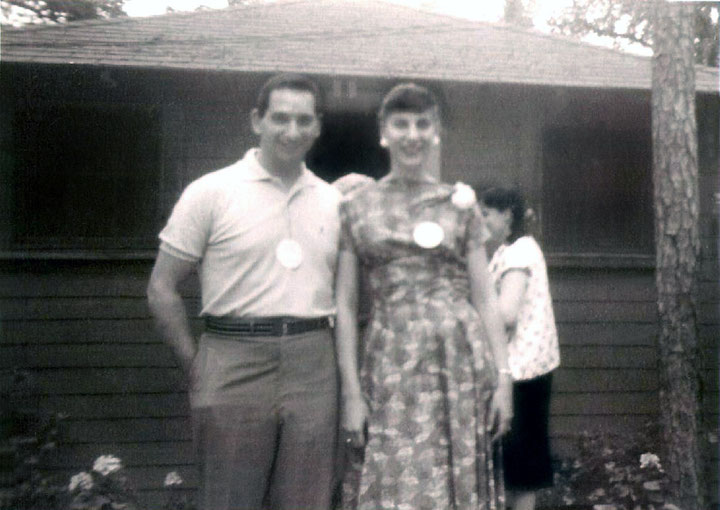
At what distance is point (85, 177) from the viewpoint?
5.18 meters

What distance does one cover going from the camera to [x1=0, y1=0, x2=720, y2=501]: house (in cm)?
499

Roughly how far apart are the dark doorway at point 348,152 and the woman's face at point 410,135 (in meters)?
3.20

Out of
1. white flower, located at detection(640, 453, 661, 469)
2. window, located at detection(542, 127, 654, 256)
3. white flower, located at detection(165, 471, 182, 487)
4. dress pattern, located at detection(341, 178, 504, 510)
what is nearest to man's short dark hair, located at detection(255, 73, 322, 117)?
dress pattern, located at detection(341, 178, 504, 510)

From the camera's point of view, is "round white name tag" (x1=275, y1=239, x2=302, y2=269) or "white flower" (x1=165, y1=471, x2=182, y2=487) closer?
"round white name tag" (x1=275, y1=239, x2=302, y2=269)

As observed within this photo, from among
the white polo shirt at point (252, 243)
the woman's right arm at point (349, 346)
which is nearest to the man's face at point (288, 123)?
the white polo shirt at point (252, 243)

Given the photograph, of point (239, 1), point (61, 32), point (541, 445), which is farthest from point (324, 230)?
point (239, 1)

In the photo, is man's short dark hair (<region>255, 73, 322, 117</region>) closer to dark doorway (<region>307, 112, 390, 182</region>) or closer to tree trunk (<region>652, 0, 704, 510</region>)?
tree trunk (<region>652, 0, 704, 510</region>)

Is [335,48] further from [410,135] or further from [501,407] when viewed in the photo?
[501,407]

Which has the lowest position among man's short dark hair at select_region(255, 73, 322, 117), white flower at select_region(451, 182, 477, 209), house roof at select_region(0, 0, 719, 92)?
white flower at select_region(451, 182, 477, 209)

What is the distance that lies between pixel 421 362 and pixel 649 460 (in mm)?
3018

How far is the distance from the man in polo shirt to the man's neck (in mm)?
15

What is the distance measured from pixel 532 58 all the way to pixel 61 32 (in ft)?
10.5

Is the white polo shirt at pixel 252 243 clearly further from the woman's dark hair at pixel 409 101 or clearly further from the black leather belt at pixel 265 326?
the woman's dark hair at pixel 409 101

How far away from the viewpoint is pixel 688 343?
3.95 meters
